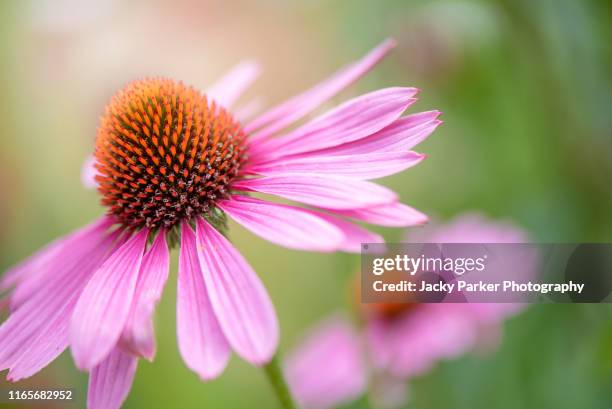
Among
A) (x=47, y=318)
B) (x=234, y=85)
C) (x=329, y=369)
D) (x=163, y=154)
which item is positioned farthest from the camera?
(x=329, y=369)

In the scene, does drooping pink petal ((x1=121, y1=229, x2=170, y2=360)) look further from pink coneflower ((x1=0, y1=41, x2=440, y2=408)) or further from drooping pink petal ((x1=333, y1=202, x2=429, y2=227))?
drooping pink petal ((x1=333, y1=202, x2=429, y2=227))

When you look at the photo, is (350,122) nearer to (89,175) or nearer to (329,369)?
(89,175)

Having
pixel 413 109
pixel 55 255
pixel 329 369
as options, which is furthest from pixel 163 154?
pixel 413 109

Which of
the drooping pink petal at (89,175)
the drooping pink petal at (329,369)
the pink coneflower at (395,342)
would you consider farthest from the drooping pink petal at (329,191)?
the drooping pink petal at (329,369)

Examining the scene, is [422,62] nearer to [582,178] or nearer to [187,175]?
[582,178]

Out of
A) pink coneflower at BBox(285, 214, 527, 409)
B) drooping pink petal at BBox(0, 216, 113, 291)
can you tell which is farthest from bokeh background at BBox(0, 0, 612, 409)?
drooping pink petal at BBox(0, 216, 113, 291)

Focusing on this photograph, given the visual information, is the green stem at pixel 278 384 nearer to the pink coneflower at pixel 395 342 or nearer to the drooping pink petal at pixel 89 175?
the pink coneflower at pixel 395 342
